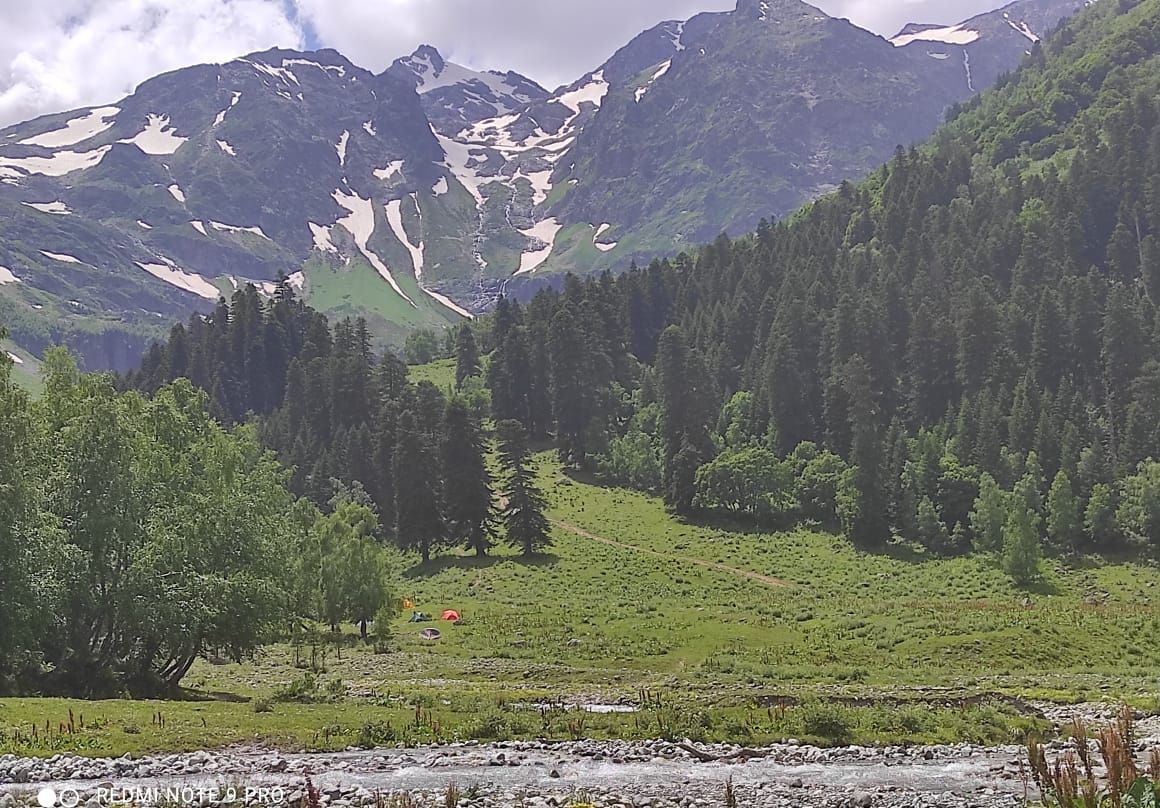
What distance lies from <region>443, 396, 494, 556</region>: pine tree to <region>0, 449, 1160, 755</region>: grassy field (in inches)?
117

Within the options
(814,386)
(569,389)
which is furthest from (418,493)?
(814,386)

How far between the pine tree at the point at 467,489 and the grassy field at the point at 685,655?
117 inches

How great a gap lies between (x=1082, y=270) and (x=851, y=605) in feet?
320

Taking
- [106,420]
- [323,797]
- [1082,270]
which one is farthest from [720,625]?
[1082,270]

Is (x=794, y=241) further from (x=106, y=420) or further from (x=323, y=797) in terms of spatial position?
(x=323, y=797)

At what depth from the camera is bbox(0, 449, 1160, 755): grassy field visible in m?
29.2

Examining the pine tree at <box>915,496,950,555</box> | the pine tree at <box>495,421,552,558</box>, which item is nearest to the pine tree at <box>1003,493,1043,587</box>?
the pine tree at <box>915,496,950,555</box>

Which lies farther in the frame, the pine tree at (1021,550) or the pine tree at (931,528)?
the pine tree at (931,528)

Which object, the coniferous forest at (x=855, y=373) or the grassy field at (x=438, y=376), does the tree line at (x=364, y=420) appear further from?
the grassy field at (x=438, y=376)

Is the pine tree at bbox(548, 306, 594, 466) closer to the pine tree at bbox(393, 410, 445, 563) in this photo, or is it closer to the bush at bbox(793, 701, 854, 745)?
the pine tree at bbox(393, 410, 445, 563)

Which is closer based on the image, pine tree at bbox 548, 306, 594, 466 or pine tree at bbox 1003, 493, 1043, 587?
pine tree at bbox 1003, 493, 1043, 587

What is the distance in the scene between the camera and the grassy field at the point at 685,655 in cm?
2925

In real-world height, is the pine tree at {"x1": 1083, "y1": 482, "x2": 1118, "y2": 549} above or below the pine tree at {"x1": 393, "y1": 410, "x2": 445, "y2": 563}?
below

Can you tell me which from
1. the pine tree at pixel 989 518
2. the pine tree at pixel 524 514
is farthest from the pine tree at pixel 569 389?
the pine tree at pixel 989 518
